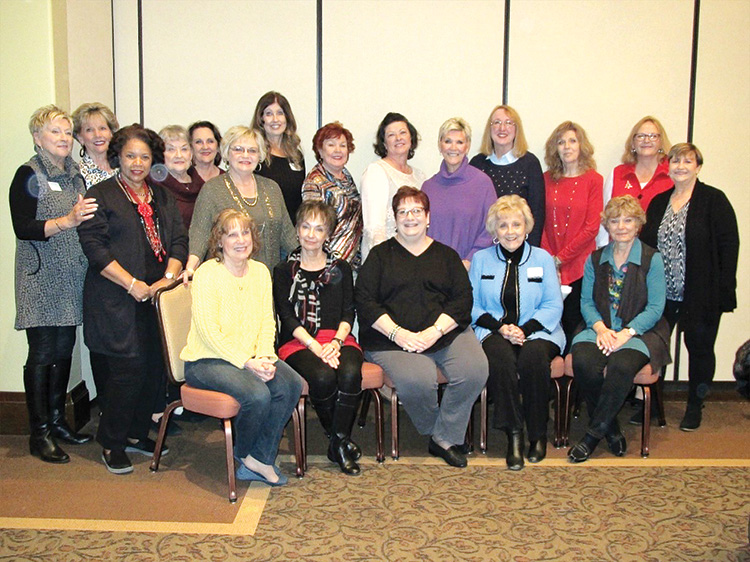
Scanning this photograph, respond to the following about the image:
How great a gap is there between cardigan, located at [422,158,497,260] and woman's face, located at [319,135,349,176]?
556mm

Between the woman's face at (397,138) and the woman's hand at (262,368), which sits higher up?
the woman's face at (397,138)

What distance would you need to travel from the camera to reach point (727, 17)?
450 centimetres

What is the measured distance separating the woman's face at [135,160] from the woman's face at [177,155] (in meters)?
→ 0.42

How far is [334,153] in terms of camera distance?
→ 3826mm

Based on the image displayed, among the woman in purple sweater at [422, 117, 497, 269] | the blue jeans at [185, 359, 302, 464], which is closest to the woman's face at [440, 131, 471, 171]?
the woman in purple sweater at [422, 117, 497, 269]

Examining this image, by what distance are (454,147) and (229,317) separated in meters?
1.63

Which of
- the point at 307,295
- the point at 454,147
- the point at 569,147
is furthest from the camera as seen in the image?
the point at 569,147

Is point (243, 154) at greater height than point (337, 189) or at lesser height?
greater

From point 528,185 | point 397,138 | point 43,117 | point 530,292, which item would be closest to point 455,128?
point 397,138

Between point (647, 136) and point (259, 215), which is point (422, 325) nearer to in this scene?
point (259, 215)

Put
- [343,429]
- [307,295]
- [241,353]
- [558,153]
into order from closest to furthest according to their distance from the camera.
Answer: [241,353] < [343,429] < [307,295] < [558,153]

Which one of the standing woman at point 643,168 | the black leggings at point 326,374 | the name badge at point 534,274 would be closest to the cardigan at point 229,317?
the black leggings at point 326,374

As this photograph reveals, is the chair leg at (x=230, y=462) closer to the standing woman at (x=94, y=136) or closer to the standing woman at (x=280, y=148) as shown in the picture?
the standing woman at (x=280, y=148)

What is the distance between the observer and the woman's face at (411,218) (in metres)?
3.43
